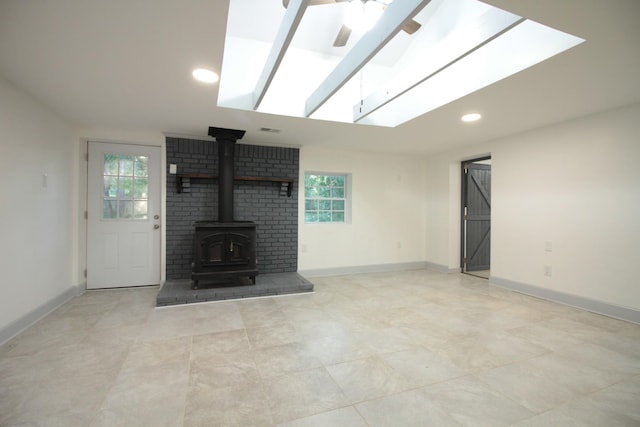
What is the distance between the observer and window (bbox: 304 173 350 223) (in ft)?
16.0

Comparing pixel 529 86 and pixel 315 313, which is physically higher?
pixel 529 86

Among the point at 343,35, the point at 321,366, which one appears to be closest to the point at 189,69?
the point at 343,35

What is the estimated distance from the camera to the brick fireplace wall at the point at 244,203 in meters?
4.05

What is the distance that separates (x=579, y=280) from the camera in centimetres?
325

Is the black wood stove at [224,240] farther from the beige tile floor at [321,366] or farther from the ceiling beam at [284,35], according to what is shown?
the ceiling beam at [284,35]

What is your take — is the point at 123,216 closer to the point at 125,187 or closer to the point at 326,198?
the point at 125,187

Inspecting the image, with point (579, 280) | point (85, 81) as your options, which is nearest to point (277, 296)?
point (85, 81)

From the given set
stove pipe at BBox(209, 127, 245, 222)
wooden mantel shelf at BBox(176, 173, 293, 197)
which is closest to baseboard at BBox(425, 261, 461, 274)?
wooden mantel shelf at BBox(176, 173, 293, 197)

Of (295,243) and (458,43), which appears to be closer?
(458,43)

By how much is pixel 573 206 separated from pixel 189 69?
13.8 feet

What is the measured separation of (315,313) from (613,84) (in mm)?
3359

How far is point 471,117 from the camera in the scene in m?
3.19

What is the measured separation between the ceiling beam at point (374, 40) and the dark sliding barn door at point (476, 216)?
356 cm

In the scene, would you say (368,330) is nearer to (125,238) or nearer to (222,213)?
(222,213)
